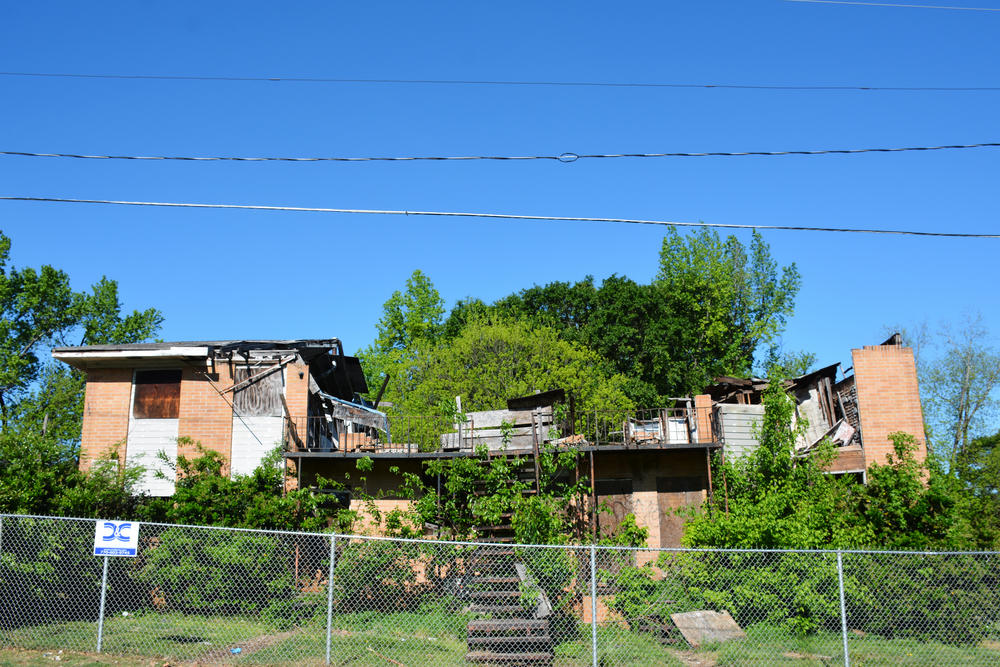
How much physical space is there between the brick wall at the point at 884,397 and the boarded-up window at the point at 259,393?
1432 cm

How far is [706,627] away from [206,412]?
1247 centimetres

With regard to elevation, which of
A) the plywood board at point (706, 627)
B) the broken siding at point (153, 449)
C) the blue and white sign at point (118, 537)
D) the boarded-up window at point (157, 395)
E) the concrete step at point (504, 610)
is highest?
the boarded-up window at point (157, 395)

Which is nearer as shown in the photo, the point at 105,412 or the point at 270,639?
the point at 270,639

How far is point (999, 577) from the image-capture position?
1077 cm

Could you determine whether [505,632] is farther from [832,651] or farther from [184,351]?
[184,351]

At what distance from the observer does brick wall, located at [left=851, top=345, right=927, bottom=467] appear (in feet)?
56.4

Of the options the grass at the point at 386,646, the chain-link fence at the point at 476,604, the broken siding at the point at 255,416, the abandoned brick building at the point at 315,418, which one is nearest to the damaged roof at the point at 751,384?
the abandoned brick building at the point at 315,418

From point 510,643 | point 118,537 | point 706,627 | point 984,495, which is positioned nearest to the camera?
point 118,537

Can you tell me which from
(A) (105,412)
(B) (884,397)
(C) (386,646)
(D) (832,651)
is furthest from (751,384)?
(A) (105,412)

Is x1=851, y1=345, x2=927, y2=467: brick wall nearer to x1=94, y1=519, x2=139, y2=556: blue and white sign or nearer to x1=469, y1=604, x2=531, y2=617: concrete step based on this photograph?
x1=469, y1=604, x2=531, y2=617: concrete step

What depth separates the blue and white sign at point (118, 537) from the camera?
9.52 metres

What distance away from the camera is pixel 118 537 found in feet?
31.3

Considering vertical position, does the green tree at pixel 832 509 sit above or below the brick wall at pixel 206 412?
below

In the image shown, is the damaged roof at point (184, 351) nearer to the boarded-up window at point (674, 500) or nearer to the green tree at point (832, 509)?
the boarded-up window at point (674, 500)
